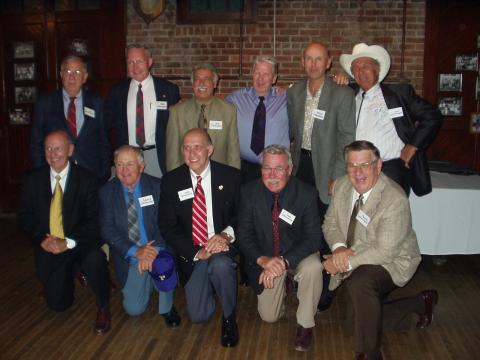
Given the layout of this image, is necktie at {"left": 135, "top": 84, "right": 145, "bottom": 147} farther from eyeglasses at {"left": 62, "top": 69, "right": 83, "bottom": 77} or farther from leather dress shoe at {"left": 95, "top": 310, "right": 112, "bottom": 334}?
leather dress shoe at {"left": 95, "top": 310, "right": 112, "bottom": 334}

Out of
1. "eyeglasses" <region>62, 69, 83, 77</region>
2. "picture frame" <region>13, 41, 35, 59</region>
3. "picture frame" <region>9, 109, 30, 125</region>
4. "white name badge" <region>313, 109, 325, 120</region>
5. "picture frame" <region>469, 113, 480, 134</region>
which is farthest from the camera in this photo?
"picture frame" <region>9, 109, 30, 125</region>

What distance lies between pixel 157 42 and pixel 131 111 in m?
2.09

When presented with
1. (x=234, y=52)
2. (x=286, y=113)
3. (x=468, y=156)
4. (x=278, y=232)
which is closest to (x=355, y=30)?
(x=234, y=52)

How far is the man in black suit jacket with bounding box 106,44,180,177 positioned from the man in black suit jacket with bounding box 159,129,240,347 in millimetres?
769

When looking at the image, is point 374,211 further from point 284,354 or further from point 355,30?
point 355,30

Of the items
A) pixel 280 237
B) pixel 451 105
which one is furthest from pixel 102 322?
pixel 451 105

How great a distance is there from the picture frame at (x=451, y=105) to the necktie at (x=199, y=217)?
3535 millimetres

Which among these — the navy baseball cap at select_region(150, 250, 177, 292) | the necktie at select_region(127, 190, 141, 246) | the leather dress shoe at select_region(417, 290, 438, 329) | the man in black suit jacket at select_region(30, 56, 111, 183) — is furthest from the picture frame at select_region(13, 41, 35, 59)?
the leather dress shoe at select_region(417, 290, 438, 329)

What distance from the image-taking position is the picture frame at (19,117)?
5980 millimetres

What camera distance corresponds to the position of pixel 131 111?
3867 mm

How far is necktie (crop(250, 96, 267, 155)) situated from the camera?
11.8 ft

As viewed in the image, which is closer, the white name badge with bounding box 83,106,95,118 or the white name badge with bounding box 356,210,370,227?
the white name badge with bounding box 356,210,370,227

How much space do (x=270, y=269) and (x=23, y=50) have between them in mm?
4602

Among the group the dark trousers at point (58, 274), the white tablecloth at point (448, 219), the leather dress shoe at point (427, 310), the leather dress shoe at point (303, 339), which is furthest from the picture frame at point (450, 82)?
the dark trousers at point (58, 274)
